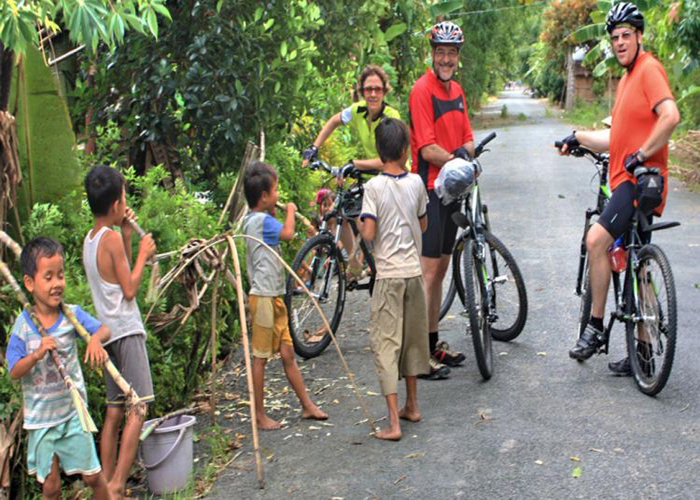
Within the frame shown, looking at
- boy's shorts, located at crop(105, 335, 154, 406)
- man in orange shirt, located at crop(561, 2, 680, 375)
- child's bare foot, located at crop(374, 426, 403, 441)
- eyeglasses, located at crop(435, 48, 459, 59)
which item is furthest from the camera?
eyeglasses, located at crop(435, 48, 459, 59)

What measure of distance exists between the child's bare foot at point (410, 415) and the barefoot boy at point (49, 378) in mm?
2072

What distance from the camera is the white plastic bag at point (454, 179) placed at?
5941mm

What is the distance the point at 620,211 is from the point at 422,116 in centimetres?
144

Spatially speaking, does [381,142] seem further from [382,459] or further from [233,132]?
[233,132]

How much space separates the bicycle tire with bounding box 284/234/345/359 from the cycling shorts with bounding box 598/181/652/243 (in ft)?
6.92

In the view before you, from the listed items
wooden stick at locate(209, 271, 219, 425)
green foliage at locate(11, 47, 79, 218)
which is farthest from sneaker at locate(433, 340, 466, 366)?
green foliage at locate(11, 47, 79, 218)

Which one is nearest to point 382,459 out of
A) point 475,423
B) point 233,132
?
point 475,423

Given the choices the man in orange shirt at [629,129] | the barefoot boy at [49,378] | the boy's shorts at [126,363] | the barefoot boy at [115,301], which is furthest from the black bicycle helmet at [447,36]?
the barefoot boy at [49,378]

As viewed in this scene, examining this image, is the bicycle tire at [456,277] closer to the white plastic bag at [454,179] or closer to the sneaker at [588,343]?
the white plastic bag at [454,179]

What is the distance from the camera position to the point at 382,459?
4965mm

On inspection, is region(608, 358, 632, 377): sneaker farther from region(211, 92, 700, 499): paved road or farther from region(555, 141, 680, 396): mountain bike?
region(555, 141, 680, 396): mountain bike

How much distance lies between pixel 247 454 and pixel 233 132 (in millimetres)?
3386

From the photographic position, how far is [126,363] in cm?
443

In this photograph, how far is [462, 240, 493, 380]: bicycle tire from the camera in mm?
5918
